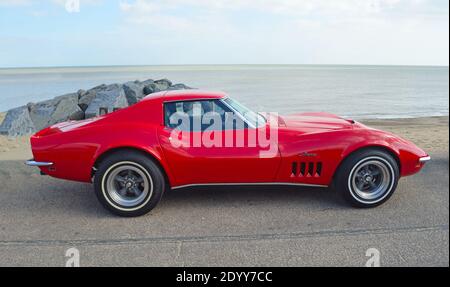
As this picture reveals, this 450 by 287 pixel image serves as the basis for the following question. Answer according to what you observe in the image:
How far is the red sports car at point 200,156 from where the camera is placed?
3.46 meters

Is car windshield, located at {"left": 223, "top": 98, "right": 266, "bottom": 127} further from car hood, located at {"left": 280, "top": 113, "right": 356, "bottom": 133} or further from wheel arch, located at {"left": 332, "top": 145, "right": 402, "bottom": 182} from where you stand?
wheel arch, located at {"left": 332, "top": 145, "right": 402, "bottom": 182}

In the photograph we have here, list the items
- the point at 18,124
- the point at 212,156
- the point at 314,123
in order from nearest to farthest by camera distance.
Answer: the point at 212,156 < the point at 314,123 < the point at 18,124

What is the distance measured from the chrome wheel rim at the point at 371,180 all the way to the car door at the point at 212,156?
0.90m

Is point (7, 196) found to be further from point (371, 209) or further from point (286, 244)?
point (371, 209)

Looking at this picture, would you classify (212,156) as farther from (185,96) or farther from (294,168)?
(294,168)

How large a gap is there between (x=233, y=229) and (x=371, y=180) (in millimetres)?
1647

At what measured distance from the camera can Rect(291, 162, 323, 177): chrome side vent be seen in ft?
11.6

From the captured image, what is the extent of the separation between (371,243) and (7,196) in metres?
4.21

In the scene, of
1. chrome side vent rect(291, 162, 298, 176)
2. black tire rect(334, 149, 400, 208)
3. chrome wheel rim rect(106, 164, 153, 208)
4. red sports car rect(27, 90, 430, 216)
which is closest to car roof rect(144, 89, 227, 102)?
red sports car rect(27, 90, 430, 216)

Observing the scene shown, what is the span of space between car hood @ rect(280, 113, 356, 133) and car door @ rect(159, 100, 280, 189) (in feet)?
1.65

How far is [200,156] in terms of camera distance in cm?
347

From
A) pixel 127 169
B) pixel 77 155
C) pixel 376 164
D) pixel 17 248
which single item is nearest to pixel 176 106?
pixel 127 169

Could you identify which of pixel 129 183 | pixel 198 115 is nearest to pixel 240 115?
pixel 198 115

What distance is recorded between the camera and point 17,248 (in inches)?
115
